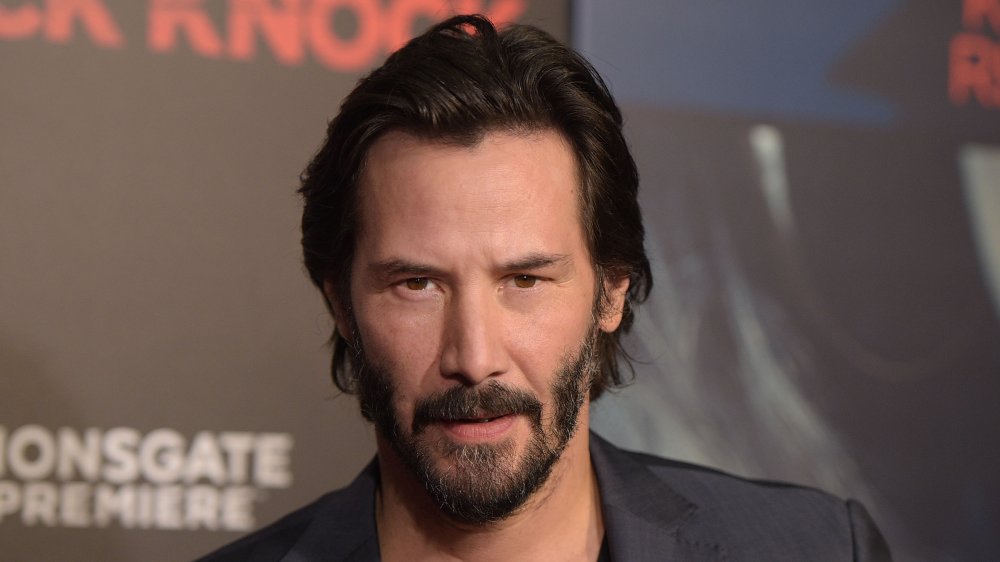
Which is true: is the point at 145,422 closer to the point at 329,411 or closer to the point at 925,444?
the point at 329,411

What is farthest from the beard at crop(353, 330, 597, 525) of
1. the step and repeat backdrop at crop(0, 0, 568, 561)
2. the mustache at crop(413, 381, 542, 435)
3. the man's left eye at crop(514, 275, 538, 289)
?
the step and repeat backdrop at crop(0, 0, 568, 561)

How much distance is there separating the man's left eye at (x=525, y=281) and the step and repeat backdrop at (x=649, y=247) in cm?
93

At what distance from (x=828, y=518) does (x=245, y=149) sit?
144 cm

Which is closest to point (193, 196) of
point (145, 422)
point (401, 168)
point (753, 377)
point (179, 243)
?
point (179, 243)

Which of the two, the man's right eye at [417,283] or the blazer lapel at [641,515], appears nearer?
the man's right eye at [417,283]

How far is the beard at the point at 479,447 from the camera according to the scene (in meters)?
1.72

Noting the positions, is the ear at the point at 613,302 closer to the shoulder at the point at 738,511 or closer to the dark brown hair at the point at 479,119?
the dark brown hair at the point at 479,119

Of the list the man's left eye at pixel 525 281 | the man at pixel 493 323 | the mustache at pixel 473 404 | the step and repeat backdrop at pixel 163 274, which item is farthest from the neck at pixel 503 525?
the step and repeat backdrop at pixel 163 274

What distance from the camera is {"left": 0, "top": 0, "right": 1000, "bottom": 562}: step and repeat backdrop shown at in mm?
2482

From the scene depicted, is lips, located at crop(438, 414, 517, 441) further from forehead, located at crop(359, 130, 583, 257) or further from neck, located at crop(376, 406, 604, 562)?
forehead, located at crop(359, 130, 583, 257)

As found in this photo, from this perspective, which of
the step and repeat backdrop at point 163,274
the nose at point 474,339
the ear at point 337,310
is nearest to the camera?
the nose at point 474,339

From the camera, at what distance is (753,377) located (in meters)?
2.71

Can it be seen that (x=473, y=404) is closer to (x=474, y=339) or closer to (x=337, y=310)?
(x=474, y=339)

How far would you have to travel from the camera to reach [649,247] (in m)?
2.70
